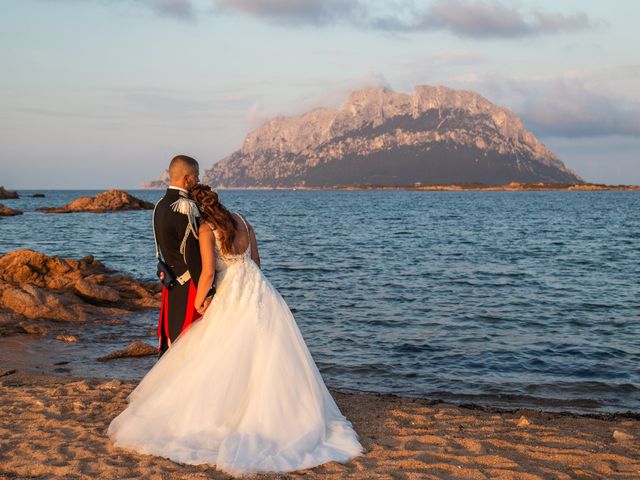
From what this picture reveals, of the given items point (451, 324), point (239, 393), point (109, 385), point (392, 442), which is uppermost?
point (239, 393)

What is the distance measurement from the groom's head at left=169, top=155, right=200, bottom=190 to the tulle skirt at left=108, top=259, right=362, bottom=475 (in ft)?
2.97

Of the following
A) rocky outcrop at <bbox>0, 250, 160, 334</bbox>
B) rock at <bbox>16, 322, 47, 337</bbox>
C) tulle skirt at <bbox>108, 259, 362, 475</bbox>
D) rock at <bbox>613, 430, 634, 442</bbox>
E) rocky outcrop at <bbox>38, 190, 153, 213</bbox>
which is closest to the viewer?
tulle skirt at <bbox>108, 259, 362, 475</bbox>

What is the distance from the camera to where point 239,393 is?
6004mm

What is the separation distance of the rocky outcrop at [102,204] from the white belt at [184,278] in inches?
2786

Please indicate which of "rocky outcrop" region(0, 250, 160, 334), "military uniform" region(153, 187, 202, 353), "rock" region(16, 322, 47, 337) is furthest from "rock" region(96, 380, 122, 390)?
"rocky outcrop" region(0, 250, 160, 334)

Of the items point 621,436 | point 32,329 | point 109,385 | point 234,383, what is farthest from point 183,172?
point 32,329

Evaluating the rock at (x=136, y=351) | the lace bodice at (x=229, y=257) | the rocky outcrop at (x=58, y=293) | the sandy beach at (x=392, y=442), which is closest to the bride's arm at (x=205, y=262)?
the lace bodice at (x=229, y=257)

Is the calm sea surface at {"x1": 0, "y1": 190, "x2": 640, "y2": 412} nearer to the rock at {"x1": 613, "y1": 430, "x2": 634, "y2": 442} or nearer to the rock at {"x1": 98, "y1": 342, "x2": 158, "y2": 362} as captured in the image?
the rock at {"x1": 98, "y1": 342, "x2": 158, "y2": 362}

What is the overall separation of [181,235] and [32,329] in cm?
807

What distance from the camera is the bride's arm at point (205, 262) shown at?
19.2ft

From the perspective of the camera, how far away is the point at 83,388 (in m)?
8.30

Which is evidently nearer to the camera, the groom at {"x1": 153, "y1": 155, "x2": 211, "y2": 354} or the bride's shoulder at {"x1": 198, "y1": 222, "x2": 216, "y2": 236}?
the bride's shoulder at {"x1": 198, "y1": 222, "x2": 216, "y2": 236}

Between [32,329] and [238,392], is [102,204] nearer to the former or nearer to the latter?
[32,329]

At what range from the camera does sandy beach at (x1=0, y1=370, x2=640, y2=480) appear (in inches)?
216
